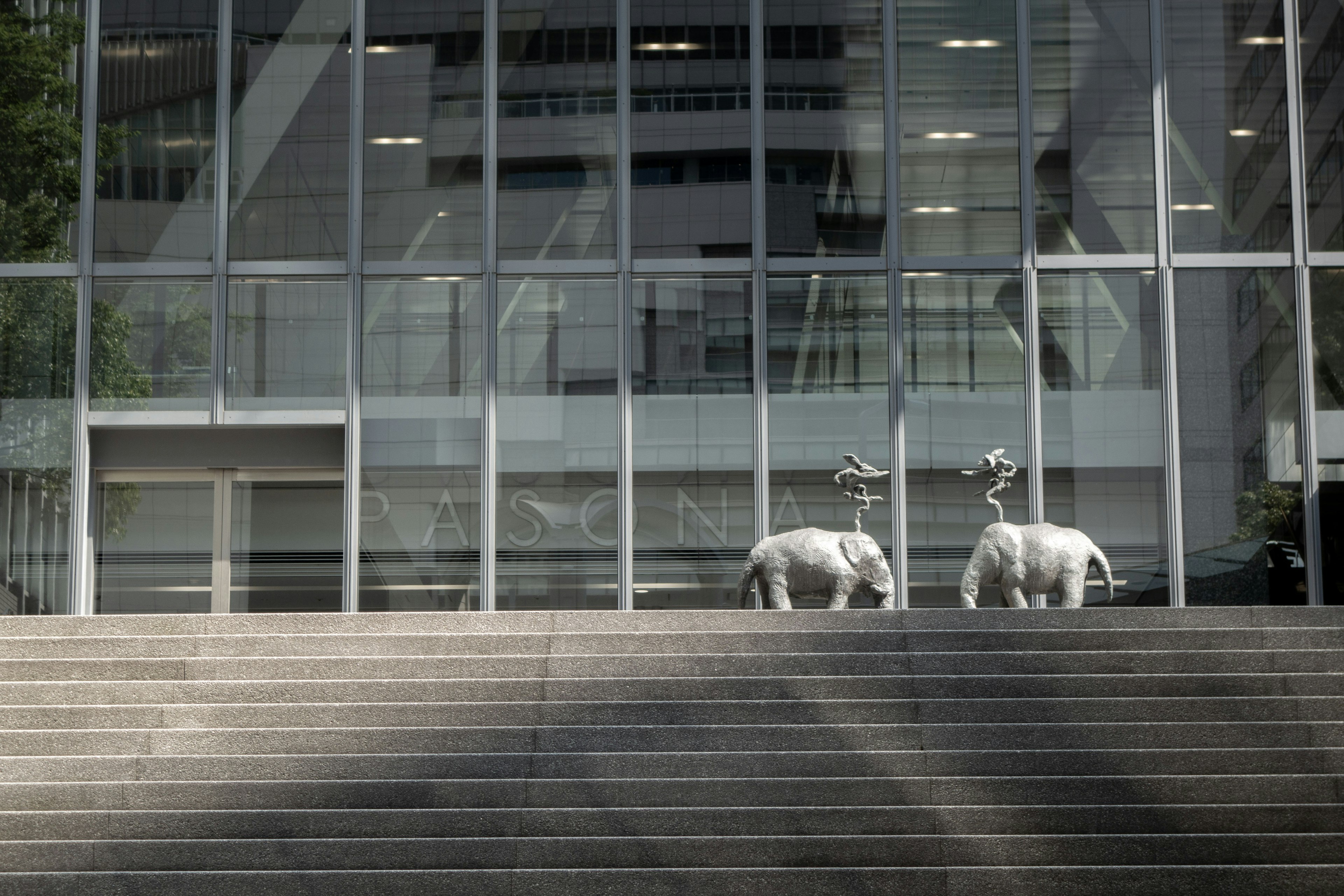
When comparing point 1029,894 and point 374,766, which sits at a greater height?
point 374,766

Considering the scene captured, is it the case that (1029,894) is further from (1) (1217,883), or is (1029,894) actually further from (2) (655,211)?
(2) (655,211)

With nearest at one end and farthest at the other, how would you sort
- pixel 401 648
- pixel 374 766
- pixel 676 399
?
pixel 374 766, pixel 401 648, pixel 676 399

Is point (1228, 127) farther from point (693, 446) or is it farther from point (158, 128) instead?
point (158, 128)

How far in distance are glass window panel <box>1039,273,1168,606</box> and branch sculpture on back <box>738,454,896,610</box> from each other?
4.30 metres

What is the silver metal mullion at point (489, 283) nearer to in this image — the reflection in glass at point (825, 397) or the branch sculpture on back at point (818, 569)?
the reflection in glass at point (825, 397)

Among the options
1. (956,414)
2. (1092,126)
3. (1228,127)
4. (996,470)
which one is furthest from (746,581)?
(1228,127)

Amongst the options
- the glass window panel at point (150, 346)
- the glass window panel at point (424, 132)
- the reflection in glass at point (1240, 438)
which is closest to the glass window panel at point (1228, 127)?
the reflection in glass at point (1240, 438)

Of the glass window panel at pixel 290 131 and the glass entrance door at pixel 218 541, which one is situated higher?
the glass window panel at pixel 290 131

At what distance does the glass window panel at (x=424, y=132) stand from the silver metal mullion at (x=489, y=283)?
8 cm

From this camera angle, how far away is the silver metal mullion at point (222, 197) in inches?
637

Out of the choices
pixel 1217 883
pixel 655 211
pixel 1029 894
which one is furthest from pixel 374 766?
pixel 655 211

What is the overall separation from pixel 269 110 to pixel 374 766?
9.76 meters

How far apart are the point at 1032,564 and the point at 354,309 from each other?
8087 mm

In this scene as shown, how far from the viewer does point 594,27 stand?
16.8m
